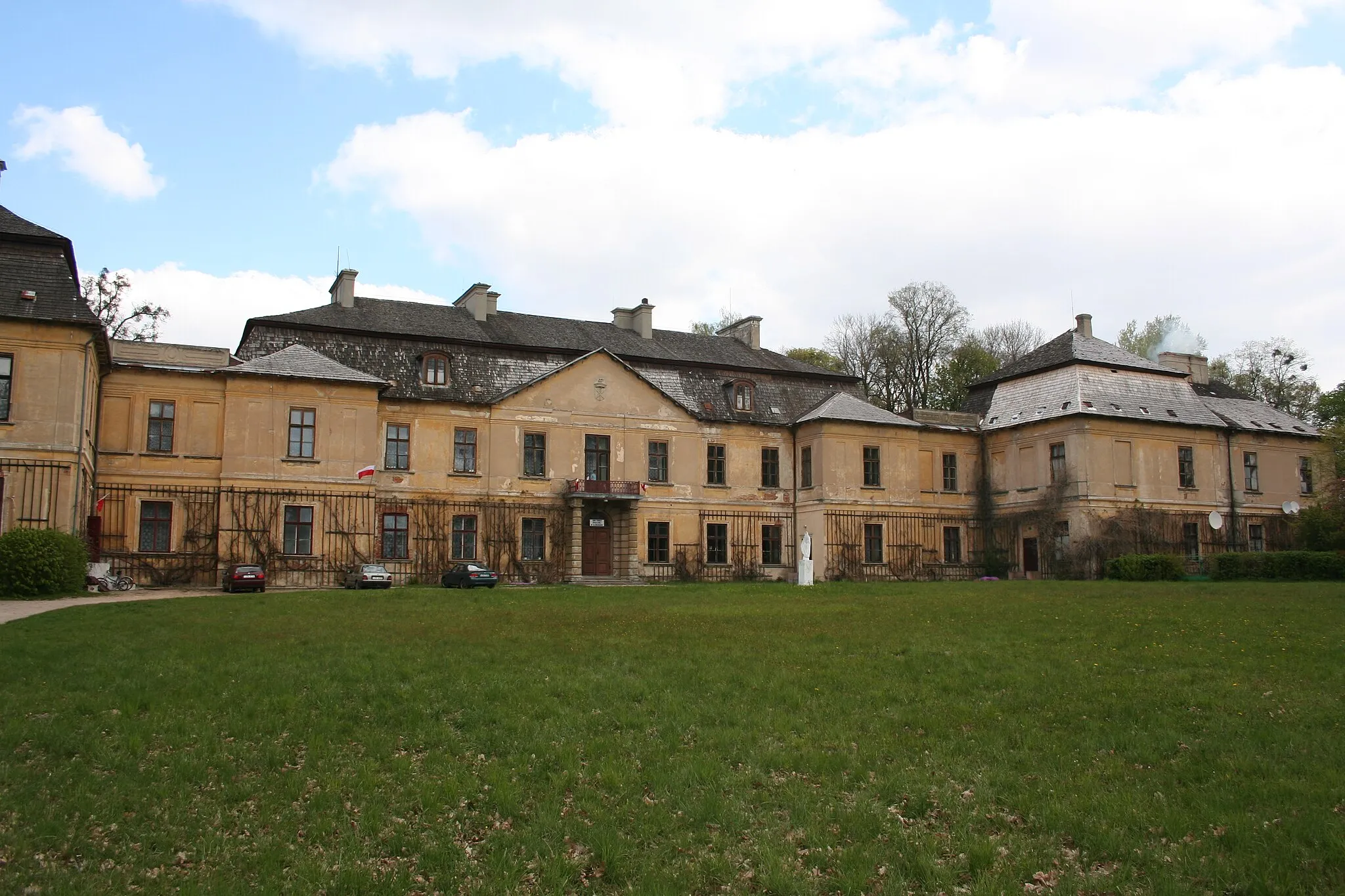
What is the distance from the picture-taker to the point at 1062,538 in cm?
3975

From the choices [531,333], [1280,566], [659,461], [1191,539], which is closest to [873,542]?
[659,461]

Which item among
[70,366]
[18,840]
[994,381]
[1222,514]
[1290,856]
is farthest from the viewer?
[994,381]

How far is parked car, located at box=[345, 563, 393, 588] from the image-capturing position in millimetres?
30953

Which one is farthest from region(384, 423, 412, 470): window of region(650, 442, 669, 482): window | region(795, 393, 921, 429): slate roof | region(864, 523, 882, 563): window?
region(864, 523, 882, 563): window

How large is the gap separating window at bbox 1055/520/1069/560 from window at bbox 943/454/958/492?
4809 mm

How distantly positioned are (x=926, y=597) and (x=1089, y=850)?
17494mm

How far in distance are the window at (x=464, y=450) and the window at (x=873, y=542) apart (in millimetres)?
15426

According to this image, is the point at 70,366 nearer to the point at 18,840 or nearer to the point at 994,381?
the point at 18,840

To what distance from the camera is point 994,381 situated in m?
45.1

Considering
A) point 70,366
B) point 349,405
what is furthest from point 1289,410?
point 70,366

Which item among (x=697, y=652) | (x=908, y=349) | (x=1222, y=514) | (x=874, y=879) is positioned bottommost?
(x=874, y=879)

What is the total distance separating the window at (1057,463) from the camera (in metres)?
40.0

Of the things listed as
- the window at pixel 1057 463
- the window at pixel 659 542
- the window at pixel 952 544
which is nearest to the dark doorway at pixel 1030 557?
the window at pixel 952 544

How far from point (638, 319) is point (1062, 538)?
62.9 ft
